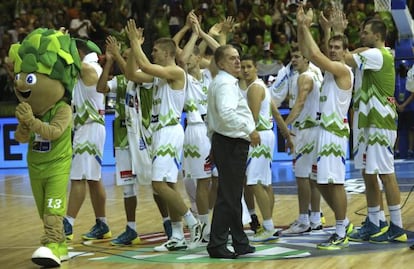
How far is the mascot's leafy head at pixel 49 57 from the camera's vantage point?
8.47 m

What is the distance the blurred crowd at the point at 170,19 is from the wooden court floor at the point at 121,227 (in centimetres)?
586

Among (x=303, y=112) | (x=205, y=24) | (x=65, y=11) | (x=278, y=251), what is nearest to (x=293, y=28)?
(x=205, y=24)

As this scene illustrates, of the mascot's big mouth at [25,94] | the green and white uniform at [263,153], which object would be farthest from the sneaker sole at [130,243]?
the mascot's big mouth at [25,94]

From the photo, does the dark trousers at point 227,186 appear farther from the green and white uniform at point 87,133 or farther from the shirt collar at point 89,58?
the shirt collar at point 89,58

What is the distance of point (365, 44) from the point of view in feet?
30.7

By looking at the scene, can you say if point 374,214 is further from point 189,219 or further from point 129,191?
point 129,191

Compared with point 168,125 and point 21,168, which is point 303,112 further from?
point 21,168

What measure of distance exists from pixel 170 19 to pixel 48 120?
1432cm

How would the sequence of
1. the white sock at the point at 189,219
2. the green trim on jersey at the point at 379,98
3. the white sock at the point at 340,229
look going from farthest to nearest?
the green trim on jersey at the point at 379,98 < the white sock at the point at 189,219 < the white sock at the point at 340,229

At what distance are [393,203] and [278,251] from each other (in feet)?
4.42

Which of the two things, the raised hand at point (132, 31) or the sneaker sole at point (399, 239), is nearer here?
the raised hand at point (132, 31)

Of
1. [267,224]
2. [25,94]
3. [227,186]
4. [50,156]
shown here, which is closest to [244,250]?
[227,186]

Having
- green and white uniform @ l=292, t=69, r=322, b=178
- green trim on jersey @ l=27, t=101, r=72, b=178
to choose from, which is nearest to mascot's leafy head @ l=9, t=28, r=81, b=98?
green trim on jersey @ l=27, t=101, r=72, b=178

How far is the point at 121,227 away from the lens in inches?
422
